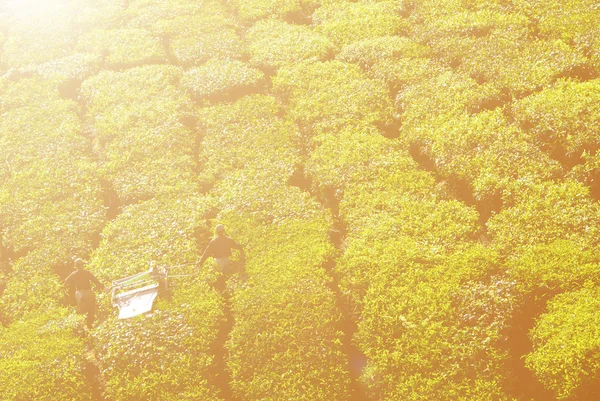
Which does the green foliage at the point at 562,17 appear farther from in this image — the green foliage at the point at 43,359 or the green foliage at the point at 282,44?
the green foliage at the point at 43,359

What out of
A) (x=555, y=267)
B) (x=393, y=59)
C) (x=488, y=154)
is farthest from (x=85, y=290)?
(x=393, y=59)

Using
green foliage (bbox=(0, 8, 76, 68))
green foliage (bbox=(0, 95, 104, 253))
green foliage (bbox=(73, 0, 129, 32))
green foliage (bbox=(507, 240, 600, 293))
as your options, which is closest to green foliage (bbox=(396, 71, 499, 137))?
green foliage (bbox=(507, 240, 600, 293))

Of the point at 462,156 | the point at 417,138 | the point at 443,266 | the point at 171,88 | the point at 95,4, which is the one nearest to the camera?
the point at 443,266

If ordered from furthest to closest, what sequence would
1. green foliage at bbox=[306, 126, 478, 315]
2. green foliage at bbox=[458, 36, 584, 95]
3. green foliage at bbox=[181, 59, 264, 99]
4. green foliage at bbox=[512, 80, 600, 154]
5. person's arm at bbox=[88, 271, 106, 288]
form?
1. green foliage at bbox=[181, 59, 264, 99]
2. green foliage at bbox=[458, 36, 584, 95]
3. person's arm at bbox=[88, 271, 106, 288]
4. green foliage at bbox=[512, 80, 600, 154]
5. green foliage at bbox=[306, 126, 478, 315]

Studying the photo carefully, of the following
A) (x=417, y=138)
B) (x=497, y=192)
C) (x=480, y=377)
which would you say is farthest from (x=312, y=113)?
(x=480, y=377)

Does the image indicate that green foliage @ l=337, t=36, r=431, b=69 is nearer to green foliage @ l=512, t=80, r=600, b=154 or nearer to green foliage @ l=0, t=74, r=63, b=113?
green foliage @ l=512, t=80, r=600, b=154

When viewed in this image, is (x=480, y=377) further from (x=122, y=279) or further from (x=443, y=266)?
(x=122, y=279)

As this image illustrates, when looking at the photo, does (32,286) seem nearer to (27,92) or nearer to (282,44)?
(27,92)
